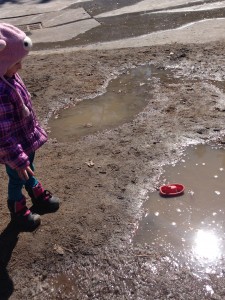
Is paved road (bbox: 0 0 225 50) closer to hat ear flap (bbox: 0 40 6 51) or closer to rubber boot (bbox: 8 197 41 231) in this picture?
rubber boot (bbox: 8 197 41 231)

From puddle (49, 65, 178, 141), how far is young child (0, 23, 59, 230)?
1539mm

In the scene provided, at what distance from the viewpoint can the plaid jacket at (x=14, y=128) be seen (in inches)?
111

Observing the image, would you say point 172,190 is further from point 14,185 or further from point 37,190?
point 14,185

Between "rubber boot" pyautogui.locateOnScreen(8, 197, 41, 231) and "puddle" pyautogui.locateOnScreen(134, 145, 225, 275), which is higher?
"rubber boot" pyautogui.locateOnScreen(8, 197, 41, 231)

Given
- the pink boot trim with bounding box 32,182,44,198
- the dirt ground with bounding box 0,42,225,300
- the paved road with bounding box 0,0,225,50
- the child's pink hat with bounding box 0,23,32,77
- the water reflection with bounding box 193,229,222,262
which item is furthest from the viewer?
the paved road with bounding box 0,0,225,50

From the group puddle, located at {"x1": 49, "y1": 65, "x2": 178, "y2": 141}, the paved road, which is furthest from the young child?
the paved road

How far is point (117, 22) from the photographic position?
29.3 ft

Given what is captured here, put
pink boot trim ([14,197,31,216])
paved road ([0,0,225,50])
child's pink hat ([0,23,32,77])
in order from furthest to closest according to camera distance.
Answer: paved road ([0,0,225,50]) → pink boot trim ([14,197,31,216]) → child's pink hat ([0,23,32,77])

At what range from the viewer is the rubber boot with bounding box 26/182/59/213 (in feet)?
11.6

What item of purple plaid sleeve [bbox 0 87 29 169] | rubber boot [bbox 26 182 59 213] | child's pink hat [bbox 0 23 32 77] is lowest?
rubber boot [bbox 26 182 59 213]

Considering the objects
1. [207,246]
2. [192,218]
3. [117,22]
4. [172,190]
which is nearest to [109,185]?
[172,190]

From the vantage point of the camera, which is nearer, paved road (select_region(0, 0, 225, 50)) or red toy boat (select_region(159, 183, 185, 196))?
red toy boat (select_region(159, 183, 185, 196))

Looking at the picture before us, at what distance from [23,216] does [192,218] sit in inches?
54.0

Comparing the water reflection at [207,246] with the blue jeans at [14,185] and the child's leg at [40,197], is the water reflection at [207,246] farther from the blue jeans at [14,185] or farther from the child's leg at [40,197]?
the blue jeans at [14,185]
